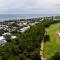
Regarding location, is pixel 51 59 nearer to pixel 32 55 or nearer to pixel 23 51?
pixel 32 55

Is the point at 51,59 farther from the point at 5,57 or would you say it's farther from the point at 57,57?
the point at 5,57

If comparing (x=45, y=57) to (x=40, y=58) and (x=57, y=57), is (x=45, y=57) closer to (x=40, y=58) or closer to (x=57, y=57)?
(x=40, y=58)

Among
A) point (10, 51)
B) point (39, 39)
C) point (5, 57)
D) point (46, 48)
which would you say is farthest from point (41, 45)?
point (5, 57)

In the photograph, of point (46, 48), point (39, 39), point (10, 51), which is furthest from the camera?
point (39, 39)

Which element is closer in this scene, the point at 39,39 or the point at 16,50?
the point at 16,50

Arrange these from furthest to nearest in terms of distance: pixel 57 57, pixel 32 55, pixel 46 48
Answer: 1. pixel 46 48
2. pixel 32 55
3. pixel 57 57

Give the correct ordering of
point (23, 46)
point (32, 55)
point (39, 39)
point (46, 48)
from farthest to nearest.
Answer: point (39, 39) < point (46, 48) < point (23, 46) < point (32, 55)

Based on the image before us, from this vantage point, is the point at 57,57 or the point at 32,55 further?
the point at 32,55

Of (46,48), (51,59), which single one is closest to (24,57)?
(51,59)

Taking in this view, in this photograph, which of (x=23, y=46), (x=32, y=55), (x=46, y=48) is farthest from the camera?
(x=46, y=48)
